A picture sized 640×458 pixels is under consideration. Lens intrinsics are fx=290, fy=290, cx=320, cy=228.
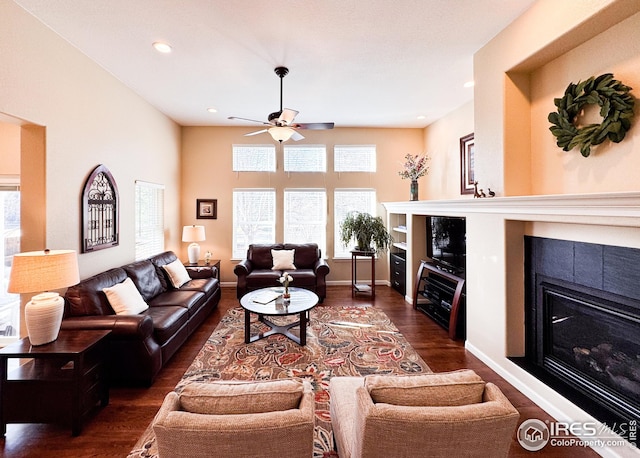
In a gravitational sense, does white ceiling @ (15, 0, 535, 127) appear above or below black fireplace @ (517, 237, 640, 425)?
above

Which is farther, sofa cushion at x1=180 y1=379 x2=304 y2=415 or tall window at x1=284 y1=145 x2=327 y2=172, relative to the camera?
tall window at x1=284 y1=145 x2=327 y2=172

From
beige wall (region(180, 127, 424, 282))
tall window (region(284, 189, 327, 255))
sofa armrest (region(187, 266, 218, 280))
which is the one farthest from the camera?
tall window (region(284, 189, 327, 255))

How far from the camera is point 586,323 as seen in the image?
7.47 ft

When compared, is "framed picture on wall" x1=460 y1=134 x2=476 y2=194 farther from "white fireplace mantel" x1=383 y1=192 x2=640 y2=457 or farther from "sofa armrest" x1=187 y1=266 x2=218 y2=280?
"sofa armrest" x1=187 y1=266 x2=218 y2=280

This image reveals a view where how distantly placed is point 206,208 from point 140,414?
4131 mm

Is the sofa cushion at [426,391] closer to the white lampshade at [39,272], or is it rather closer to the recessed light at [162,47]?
the white lampshade at [39,272]

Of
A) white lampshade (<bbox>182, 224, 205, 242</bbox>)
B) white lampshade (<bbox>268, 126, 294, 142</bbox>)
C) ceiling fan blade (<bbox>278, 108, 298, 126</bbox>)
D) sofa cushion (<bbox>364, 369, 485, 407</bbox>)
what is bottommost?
sofa cushion (<bbox>364, 369, 485, 407</bbox>)

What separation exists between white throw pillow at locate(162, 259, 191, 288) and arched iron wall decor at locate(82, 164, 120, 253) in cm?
73

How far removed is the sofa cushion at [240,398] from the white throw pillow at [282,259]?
396 centimetres

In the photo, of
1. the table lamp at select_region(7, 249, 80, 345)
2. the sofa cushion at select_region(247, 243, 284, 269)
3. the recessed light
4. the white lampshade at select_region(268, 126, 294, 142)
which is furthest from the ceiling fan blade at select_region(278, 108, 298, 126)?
the sofa cushion at select_region(247, 243, 284, 269)

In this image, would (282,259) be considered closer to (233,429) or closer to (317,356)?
(317,356)

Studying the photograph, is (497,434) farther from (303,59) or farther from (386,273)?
(386,273)

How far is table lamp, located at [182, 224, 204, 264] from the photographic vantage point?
5.12 meters

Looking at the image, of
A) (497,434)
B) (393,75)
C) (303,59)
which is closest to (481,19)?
(393,75)
